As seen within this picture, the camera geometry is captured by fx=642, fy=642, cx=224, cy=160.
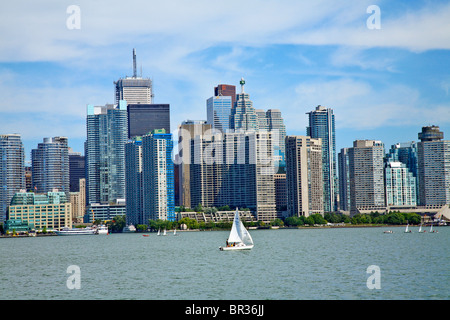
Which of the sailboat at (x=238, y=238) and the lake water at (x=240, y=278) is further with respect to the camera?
the sailboat at (x=238, y=238)

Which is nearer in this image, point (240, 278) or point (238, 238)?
point (240, 278)

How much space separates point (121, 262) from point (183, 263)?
27.1 feet

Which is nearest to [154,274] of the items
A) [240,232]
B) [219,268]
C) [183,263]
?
[219,268]

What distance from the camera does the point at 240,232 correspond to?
301ft

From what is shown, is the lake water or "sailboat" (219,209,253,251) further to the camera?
"sailboat" (219,209,253,251)

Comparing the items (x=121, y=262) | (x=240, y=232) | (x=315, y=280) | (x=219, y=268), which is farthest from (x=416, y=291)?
(x=240, y=232)

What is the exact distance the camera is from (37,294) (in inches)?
1829

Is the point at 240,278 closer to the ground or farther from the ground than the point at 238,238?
closer to the ground
